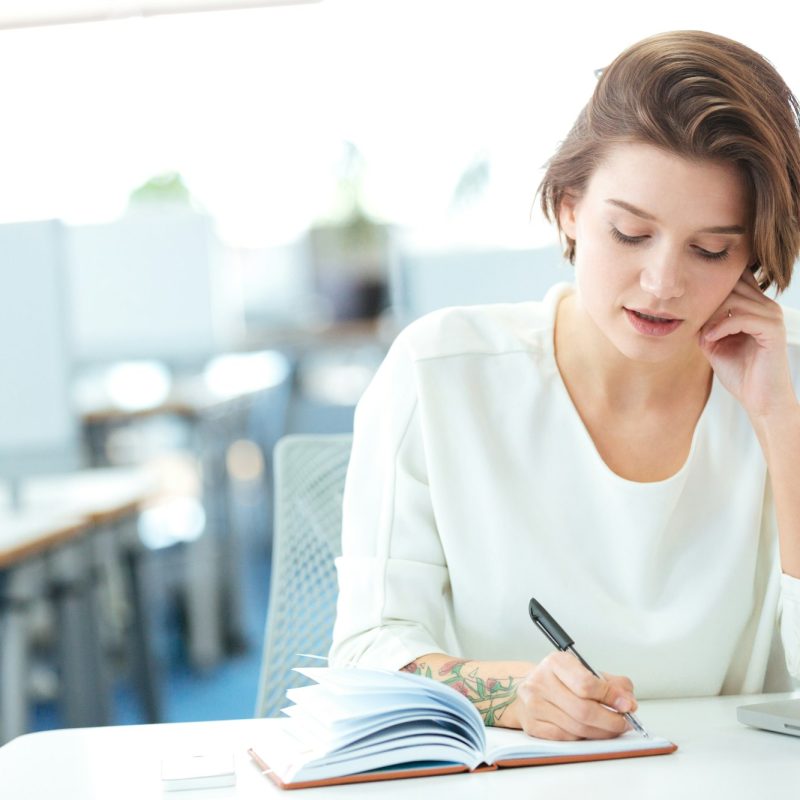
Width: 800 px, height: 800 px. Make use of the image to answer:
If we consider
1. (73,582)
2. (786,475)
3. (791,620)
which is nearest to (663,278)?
(786,475)

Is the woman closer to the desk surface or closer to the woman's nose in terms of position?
the woman's nose

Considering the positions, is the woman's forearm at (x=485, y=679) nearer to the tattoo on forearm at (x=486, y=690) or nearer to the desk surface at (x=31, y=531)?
the tattoo on forearm at (x=486, y=690)

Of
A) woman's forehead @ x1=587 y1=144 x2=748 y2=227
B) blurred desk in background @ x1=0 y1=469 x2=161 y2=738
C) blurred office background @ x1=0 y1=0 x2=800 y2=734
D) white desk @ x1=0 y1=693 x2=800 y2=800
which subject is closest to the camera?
white desk @ x1=0 y1=693 x2=800 y2=800

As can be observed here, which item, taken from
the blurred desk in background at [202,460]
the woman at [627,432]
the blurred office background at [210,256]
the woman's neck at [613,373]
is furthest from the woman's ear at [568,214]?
the blurred desk in background at [202,460]

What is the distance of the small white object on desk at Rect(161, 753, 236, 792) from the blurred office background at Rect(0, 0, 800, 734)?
4.08 feet

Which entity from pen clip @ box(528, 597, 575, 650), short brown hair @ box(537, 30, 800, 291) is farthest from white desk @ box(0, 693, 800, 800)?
short brown hair @ box(537, 30, 800, 291)

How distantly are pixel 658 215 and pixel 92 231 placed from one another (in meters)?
3.99

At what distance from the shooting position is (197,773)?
37.7 inches

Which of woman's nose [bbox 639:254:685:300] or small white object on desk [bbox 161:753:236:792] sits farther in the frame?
woman's nose [bbox 639:254:685:300]

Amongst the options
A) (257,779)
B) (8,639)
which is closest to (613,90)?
(257,779)

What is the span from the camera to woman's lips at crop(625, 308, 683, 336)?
4.20ft

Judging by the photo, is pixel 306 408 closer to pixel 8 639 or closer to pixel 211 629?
pixel 8 639

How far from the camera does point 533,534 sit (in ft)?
4.50

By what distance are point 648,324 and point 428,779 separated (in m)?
0.56
